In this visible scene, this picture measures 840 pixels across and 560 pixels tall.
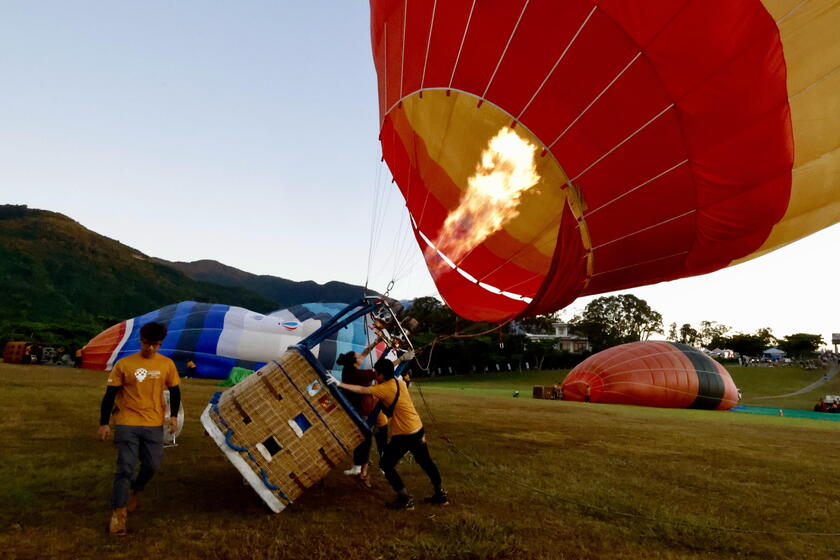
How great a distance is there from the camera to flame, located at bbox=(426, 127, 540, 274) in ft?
18.7

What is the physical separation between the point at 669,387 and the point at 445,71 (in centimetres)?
1828

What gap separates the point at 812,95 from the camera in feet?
14.7

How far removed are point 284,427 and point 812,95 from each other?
5.26 meters

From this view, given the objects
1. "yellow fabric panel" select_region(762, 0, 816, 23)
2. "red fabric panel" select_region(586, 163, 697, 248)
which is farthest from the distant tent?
"yellow fabric panel" select_region(762, 0, 816, 23)

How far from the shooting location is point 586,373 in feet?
71.2

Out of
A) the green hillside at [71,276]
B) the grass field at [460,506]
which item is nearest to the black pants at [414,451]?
the grass field at [460,506]

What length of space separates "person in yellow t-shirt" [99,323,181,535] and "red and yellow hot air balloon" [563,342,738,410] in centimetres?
1924

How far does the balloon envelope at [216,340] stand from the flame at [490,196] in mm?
13604

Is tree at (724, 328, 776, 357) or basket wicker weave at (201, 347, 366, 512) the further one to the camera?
tree at (724, 328, 776, 357)

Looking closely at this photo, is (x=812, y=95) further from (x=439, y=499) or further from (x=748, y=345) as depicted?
(x=748, y=345)

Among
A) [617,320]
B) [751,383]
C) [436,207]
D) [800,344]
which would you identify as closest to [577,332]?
[617,320]

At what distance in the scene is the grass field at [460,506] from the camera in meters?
3.37

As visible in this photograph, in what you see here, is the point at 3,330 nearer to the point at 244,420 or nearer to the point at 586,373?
the point at 586,373

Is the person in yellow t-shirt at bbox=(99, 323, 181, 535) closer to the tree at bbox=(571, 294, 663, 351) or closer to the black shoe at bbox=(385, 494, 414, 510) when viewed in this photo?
the black shoe at bbox=(385, 494, 414, 510)
